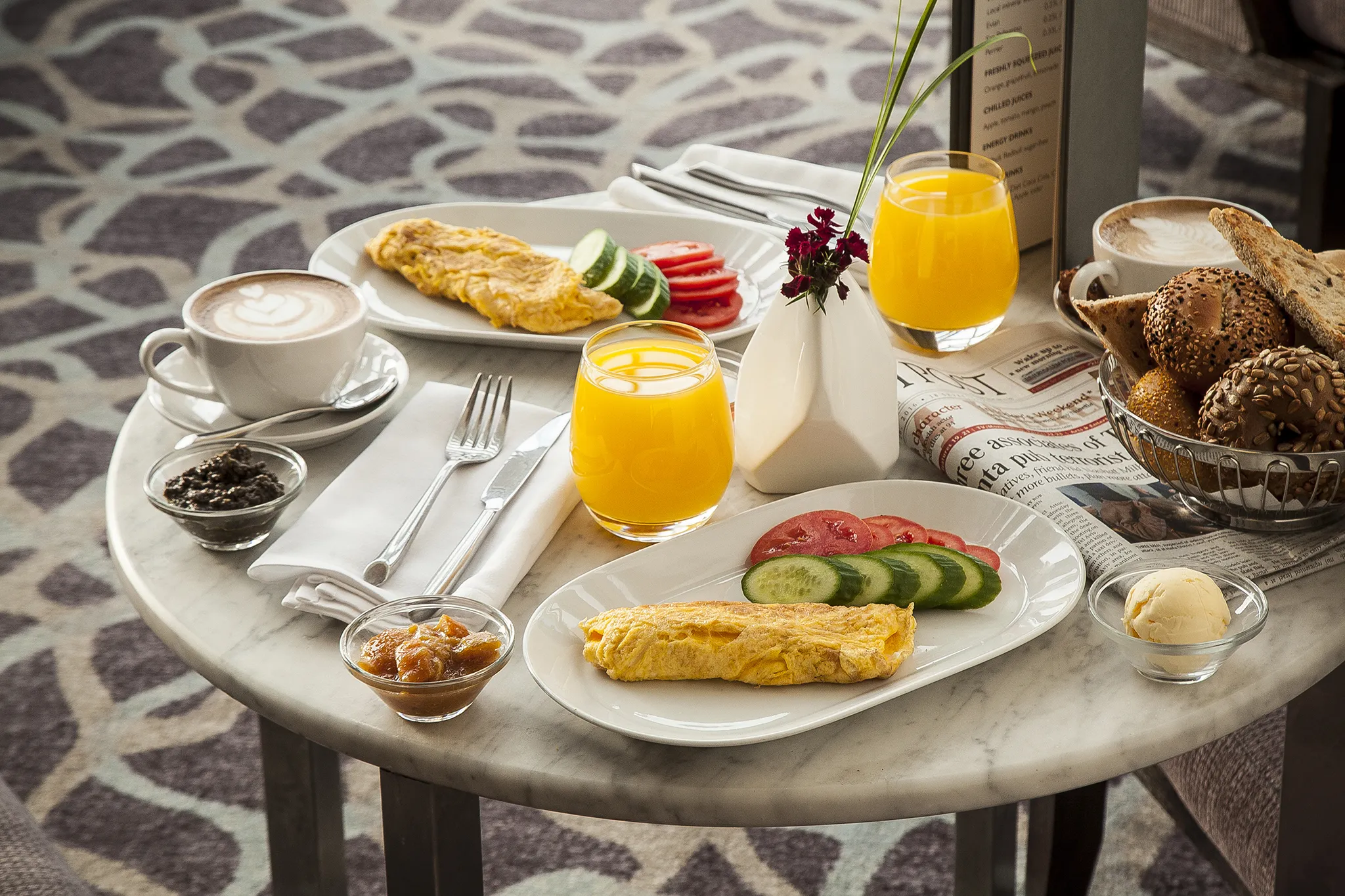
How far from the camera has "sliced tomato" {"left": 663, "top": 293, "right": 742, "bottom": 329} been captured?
1380mm

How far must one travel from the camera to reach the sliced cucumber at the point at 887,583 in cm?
94

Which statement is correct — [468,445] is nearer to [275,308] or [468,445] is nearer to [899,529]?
[275,308]

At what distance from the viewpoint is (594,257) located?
4.65ft

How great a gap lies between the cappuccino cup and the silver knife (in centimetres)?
18

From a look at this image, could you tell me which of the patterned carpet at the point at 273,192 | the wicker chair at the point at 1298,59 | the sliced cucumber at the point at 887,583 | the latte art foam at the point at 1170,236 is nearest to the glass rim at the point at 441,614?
the sliced cucumber at the point at 887,583

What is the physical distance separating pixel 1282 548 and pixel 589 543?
1.69 feet

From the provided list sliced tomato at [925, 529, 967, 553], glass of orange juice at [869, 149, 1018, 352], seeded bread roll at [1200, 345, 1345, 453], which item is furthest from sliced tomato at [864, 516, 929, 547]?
glass of orange juice at [869, 149, 1018, 352]

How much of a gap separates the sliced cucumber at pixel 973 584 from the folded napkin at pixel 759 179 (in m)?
0.64

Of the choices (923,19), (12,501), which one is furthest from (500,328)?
(12,501)

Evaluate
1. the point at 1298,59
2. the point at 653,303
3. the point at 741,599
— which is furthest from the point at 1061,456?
the point at 1298,59

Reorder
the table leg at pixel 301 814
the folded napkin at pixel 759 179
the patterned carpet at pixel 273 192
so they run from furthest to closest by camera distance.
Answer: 1. the patterned carpet at pixel 273 192
2. the folded napkin at pixel 759 179
3. the table leg at pixel 301 814

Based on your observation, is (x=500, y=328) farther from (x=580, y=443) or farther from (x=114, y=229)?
(x=114, y=229)

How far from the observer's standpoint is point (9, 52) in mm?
4277

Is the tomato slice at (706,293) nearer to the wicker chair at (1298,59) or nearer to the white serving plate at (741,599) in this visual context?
the white serving plate at (741,599)
